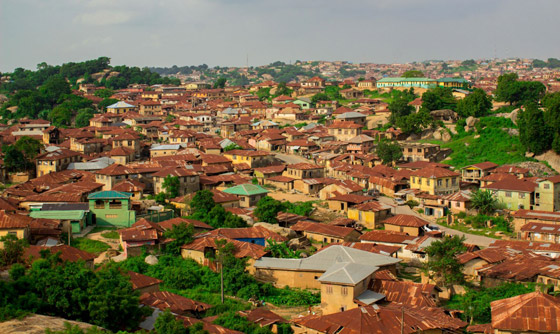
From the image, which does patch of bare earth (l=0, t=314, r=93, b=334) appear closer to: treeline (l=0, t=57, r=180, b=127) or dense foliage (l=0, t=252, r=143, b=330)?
dense foliage (l=0, t=252, r=143, b=330)

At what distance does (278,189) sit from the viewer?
3722cm

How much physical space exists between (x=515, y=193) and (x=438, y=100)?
19287 mm

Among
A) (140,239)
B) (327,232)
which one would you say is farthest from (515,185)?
(140,239)

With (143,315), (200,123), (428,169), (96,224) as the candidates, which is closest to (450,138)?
(428,169)

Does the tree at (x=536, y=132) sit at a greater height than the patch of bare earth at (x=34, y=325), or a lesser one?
greater

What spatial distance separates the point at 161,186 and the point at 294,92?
4212 cm

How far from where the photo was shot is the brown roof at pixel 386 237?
2605cm

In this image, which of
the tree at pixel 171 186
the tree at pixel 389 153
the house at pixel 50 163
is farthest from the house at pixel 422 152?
the house at pixel 50 163

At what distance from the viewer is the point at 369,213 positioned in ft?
99.9

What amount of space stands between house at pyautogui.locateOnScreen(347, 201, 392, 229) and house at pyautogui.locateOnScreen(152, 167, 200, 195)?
8846 millimetres

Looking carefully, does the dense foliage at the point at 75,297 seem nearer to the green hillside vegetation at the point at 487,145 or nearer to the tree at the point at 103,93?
the green hillside vegetation at the point at 487,145

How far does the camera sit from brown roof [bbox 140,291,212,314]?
16812 millimetres

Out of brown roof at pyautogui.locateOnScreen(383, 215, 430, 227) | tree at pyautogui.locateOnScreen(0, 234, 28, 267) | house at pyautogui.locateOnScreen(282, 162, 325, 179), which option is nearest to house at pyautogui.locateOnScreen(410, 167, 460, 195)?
house at pyautogui.locateOnScreen(282, 162, 325, 179)

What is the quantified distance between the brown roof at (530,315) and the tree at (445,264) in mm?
3828
